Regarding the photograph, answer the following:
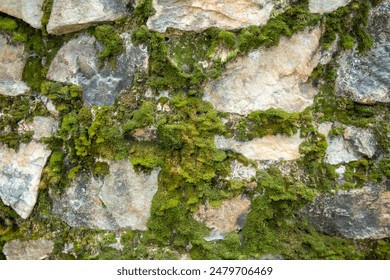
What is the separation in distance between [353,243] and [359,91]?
1178mm

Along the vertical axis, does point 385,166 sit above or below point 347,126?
below

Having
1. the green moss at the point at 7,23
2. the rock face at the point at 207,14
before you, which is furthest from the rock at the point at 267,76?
the green moss at the point at 7,23

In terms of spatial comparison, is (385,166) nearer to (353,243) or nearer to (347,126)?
(347,126)

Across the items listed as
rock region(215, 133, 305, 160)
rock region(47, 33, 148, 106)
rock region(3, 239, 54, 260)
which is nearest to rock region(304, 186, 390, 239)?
rock region(215, 133, 305, 160)

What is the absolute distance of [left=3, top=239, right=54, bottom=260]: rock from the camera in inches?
110

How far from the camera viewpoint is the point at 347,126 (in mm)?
2707

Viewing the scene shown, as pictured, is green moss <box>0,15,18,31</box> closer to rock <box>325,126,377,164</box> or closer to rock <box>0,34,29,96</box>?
rock <box>0,34,29,96</box>

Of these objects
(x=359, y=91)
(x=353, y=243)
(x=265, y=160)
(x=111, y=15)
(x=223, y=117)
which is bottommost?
(x=353, y=243)

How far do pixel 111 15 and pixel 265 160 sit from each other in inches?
63.1

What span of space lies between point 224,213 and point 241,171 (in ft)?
1.13

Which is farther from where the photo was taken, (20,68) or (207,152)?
(20,68)

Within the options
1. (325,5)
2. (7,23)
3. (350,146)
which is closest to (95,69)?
(7,23)

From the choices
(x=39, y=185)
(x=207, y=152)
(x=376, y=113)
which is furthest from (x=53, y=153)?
(x=376, y=113)

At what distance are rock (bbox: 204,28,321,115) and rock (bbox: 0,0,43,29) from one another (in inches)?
55.7
